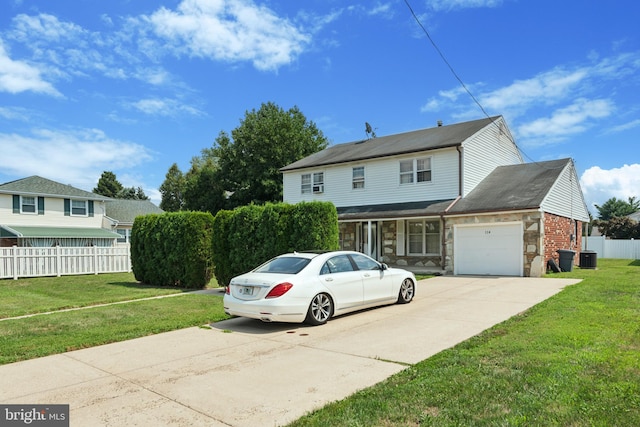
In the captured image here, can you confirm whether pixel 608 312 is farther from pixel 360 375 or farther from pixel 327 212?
pixel 327 212

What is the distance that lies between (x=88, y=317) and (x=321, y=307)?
5.22 m

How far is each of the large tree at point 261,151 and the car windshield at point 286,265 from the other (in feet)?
94.1

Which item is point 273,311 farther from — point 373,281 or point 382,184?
point 382,184

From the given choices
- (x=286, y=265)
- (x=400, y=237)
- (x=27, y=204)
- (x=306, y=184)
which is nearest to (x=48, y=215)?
(x=27, y=204)

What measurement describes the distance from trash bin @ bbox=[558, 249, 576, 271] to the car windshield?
1367 cm

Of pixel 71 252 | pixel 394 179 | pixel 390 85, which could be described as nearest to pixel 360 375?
pixel 390 85

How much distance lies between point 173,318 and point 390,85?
33.9 feet

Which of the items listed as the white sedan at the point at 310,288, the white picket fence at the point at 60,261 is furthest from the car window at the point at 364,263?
the white picket fence at the point at 60,261

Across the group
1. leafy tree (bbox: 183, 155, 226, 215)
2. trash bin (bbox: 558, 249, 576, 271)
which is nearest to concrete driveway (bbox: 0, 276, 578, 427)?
trash bin (bbox: 558, 249, 576, 271)

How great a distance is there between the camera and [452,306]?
388 inches

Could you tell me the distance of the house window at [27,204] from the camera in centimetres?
3042

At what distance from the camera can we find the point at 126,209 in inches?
1598

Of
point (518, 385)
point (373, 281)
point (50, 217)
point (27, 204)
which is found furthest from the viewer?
point (50, 217)

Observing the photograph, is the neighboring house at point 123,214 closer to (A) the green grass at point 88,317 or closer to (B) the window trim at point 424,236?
(A) the green grass at point 88,317
